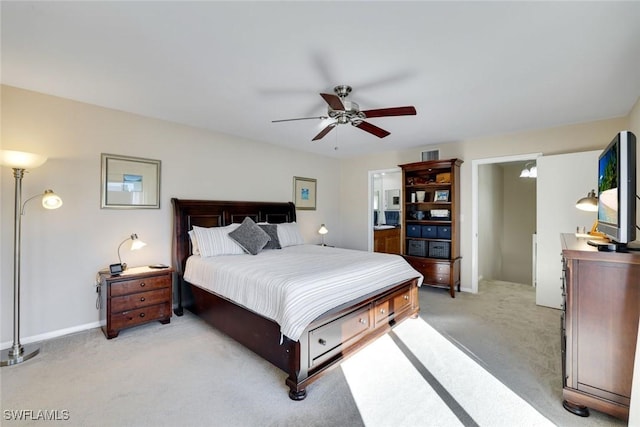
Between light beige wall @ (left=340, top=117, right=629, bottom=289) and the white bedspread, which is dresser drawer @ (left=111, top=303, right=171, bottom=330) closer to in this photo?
the white bedspread

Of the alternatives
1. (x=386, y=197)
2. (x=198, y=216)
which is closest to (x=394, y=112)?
(x=198, y=216)

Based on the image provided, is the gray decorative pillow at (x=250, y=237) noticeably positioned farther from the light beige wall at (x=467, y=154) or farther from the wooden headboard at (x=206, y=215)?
the light beige wall at (x=467, y=154)

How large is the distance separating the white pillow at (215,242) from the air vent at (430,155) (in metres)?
3.63

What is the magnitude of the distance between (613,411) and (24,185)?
5191 mm

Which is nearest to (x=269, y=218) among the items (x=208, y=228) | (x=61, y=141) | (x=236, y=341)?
(x=208, y=228)

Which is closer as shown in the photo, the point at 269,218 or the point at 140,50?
the point at 140,50

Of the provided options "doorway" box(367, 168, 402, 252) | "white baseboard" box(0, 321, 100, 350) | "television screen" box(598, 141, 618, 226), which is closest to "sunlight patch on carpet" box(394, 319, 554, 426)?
"television screen" box(598, 141, 618, 226)

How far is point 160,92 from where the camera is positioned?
9.47 feet

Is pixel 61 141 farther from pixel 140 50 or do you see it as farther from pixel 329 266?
pixel 329 266

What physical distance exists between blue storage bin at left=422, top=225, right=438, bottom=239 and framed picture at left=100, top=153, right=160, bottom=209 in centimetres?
417

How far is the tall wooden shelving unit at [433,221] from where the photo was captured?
4562 millimetres

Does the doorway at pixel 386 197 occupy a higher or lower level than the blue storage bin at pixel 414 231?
higher

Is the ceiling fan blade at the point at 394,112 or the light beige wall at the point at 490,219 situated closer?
the ceiling fan blade at the point at 394,112

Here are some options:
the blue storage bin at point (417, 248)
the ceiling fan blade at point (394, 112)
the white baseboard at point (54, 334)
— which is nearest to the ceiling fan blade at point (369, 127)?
the ceiling fan blade at point (394, 112)
